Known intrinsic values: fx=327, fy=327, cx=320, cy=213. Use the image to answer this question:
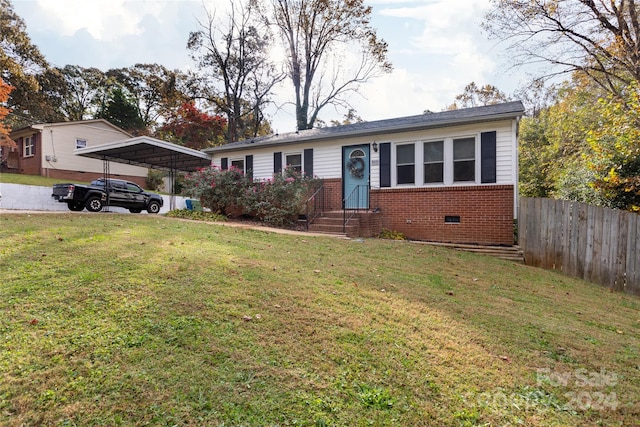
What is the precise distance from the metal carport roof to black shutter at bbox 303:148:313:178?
435cm

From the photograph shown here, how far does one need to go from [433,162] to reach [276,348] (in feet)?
28.3

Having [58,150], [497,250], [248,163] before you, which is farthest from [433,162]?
[58,150]

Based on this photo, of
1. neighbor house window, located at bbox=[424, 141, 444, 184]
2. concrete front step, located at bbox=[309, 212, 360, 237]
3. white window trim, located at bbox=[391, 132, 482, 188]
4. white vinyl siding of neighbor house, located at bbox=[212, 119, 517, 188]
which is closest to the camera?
white vinyl siding of neighbor house, located at bbox=[212, 119, 517, 188]

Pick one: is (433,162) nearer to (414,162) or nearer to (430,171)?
(430,171)

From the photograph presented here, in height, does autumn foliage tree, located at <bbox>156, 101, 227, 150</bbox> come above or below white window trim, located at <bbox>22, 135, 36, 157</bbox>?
above

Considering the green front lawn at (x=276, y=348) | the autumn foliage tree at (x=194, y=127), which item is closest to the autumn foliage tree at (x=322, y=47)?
the autumn foliage tree at (x=194, y=127)

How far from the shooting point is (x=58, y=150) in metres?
21.1

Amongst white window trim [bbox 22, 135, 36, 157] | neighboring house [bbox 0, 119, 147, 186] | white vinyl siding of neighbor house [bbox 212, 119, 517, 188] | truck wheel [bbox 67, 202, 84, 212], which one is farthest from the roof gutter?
white window trim [bbox 22, 135, 36, 157]

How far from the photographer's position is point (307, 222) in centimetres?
1020

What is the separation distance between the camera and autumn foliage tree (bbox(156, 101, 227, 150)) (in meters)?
25.9

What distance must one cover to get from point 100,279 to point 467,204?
8.75 m

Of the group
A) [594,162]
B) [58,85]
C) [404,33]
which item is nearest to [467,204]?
[594,162]

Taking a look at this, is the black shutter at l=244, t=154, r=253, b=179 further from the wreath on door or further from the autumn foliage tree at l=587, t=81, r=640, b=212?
the autumn foliage tree at l=587, t=81, r=640, b=212

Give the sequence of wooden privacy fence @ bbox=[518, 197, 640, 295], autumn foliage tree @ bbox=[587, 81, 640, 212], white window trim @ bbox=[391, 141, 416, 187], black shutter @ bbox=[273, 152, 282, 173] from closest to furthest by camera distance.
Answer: wooden privacy fence @ bbox=[518, 197, 640, 295], autumn foliage tree @ bbox=[587, 81, 640, 212], white window trim @ bbox=[391, 141, 416, 187], black shutter @ bbox=[273, 152, 282, 173]
